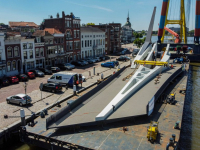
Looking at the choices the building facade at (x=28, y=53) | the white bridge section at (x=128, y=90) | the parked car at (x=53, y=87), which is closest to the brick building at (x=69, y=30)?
the building facade at (x=28, y=53)

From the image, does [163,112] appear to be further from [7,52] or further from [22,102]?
[7,52]

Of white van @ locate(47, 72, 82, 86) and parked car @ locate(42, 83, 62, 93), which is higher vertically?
white van @ locate(47, 72, 82, 86)

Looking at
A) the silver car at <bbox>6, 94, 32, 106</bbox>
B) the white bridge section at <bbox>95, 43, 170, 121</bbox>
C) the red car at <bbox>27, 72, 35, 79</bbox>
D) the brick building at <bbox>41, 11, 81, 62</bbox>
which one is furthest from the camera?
the brick building at <bbox>41, 11, 81, 62</bbox>

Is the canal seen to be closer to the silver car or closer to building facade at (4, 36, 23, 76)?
the silver car

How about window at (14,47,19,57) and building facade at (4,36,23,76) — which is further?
window at (14,47,19,57)

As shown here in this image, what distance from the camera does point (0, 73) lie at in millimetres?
36844

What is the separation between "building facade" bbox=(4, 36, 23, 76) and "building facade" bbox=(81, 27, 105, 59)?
23.4 m

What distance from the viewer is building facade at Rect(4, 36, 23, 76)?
125 feet

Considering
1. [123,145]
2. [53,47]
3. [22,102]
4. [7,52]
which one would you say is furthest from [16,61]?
[123,145]

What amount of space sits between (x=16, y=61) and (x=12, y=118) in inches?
886

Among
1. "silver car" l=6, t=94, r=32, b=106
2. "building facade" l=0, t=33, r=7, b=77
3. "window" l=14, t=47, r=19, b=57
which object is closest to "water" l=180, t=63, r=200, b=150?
"silver car" l=6, t=94, r=32, b=106

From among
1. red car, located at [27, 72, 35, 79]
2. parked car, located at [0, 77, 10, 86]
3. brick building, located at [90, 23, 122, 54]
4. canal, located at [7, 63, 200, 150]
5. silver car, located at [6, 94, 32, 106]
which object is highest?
brick building, located at [90, 23, 122, 54]

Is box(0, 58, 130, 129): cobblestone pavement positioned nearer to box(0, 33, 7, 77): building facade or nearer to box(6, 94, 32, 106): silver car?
box(6, 94, 32, 106): silver car

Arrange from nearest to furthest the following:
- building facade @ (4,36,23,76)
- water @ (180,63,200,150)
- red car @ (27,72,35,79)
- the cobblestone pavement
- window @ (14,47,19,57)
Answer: water @ (180,63,200,150) → the cobblestone pavement → red car @ (27,72,35,79) → building facade @ (4,36,23,76) → window @ (14,47,19,57)
